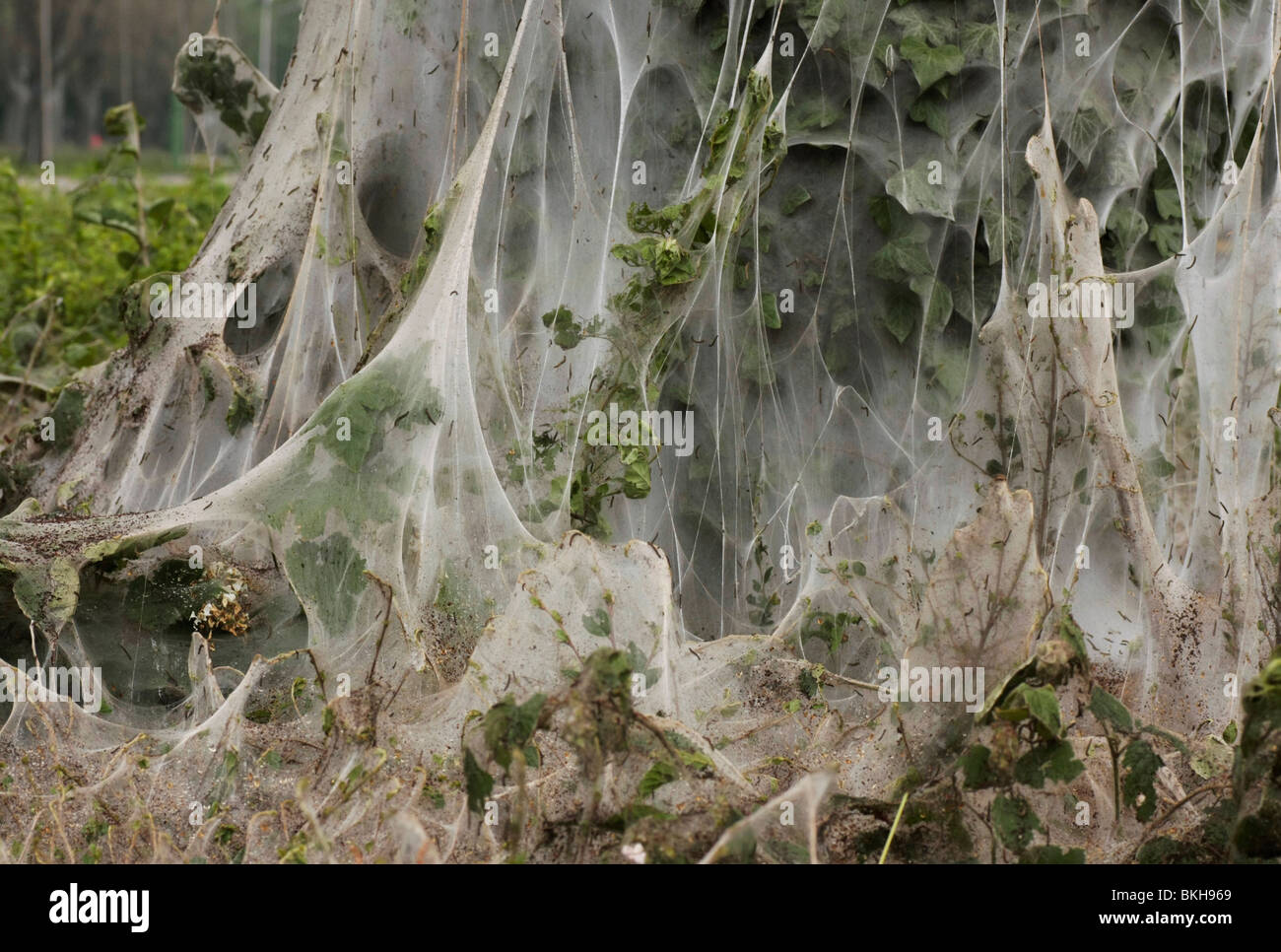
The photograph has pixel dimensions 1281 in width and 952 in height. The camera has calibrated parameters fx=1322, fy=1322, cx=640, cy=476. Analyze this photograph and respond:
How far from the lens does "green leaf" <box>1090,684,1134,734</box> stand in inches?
116

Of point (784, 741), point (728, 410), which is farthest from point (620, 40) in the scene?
point (784, 741)

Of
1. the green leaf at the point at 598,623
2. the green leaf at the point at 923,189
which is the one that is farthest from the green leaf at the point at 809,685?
the green leaf at the point at 923,189

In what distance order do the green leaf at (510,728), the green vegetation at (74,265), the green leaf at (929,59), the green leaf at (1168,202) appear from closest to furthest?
the green leaf at (510,728), the green leaf at (929,59), the green leaf at (1168,202), the green vegetation at (74,265)

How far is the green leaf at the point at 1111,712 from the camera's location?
2.96 metres

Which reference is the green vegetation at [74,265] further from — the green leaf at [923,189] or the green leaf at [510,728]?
the green leaf at [510,728]

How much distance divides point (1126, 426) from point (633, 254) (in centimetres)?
194

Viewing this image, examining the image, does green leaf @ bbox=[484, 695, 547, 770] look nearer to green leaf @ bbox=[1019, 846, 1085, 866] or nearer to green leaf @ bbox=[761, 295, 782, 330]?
green leaf @ bbox=[1019, 846, 1085, 866]

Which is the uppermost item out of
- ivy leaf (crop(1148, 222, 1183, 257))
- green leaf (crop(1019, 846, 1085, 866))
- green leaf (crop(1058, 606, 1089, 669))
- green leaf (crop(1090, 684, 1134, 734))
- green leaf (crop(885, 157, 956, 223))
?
green leaf (crop(885, 157, 956, 223))

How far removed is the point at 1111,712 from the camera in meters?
2.97

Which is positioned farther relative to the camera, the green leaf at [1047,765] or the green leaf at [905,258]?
the green leaf at [905,258]

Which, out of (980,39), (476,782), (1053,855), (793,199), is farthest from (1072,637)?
(980,39)

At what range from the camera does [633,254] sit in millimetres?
4230

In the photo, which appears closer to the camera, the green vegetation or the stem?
the stem

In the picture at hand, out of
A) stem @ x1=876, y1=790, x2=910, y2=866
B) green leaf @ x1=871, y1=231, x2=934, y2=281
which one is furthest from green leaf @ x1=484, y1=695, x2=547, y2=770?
green leaf @ x1=871, y1=231, x2=934, y2=281
